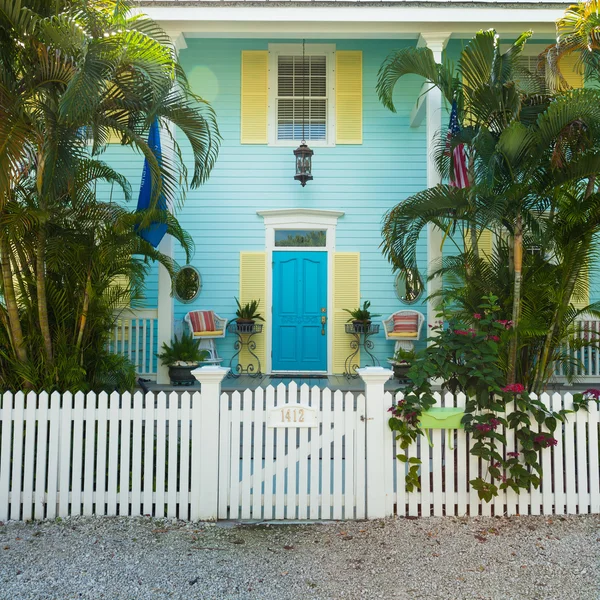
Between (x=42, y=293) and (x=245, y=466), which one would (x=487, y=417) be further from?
(x=42, y=293)

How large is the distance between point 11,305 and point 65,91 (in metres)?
1.71

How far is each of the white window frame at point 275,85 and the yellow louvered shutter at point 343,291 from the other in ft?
5.82

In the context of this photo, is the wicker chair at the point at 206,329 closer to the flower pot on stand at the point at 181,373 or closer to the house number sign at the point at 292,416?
the flower pot on stand at the point at 181,373

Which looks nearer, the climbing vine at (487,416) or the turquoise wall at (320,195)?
the climbing vine at (487,416)

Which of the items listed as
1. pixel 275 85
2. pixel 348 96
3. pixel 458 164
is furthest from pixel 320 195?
pixel 458 164

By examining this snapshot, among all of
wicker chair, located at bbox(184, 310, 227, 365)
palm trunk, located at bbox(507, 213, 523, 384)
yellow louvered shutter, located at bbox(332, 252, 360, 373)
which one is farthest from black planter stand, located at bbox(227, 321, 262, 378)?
palm trunk, located at bbox(507, 213, 523, 384)

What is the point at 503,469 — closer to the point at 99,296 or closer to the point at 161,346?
the point at 99,296

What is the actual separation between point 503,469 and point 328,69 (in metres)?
6.90

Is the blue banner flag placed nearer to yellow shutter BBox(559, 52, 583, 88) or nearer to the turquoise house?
the turquoise house

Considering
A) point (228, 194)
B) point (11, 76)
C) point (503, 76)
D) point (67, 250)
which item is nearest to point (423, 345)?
point (228, 194)

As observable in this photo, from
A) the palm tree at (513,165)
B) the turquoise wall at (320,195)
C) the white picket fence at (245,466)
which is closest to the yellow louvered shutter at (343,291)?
the turquoise wall at (320,195)

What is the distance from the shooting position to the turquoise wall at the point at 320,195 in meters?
8.40

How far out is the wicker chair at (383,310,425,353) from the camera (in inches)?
313

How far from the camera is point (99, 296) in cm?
486
